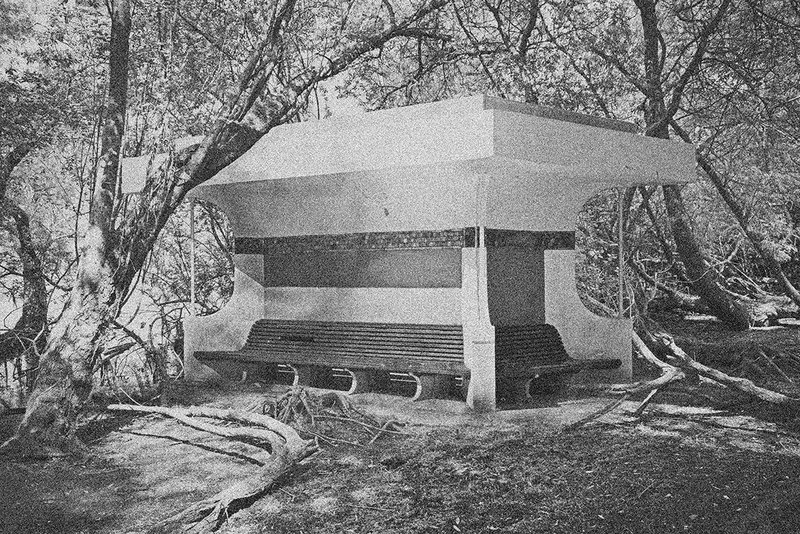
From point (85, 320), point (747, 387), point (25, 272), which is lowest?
point (747, 387)

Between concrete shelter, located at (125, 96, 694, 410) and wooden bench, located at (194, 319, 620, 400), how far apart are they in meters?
A: 0.06

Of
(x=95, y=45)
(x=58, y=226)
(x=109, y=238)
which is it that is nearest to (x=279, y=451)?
(x=109, y=238)

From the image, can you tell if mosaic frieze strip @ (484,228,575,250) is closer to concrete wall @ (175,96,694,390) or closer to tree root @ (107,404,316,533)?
concrete wall @ (175,96,694,390)

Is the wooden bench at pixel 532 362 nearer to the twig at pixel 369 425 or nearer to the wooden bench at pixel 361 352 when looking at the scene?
the wooden bench at pixel 361 352

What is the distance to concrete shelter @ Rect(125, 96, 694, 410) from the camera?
26.1 ft

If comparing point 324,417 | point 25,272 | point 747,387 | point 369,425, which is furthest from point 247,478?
point 25,272

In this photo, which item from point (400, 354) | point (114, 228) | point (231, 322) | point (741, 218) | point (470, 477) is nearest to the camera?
point (470, 477)

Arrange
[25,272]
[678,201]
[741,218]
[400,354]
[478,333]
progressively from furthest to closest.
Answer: [678,201]
[741,218]
[25,272]
[400,354]
[478,333]

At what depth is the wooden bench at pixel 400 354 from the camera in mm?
8461

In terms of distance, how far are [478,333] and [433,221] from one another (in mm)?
1778

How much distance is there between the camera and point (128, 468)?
20.4 feet

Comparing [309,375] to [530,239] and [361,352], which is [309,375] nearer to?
[361,352]

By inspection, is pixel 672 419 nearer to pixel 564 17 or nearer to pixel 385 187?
pixel 385 187

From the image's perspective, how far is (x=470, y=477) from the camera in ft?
18.7
